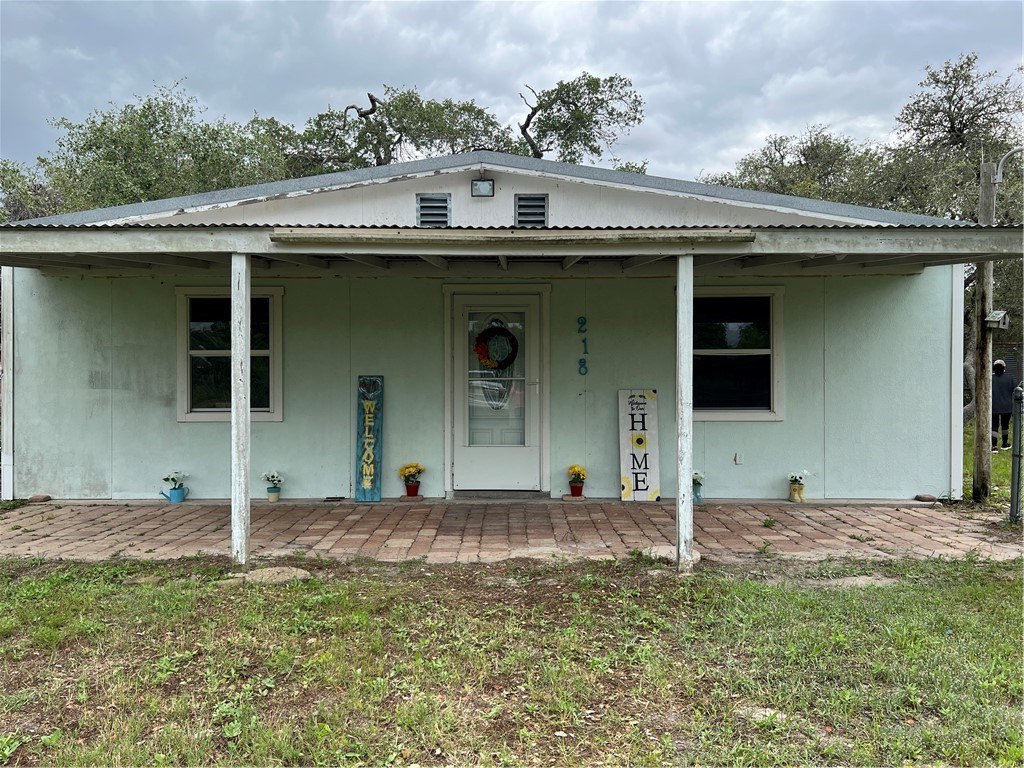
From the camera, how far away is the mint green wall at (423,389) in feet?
21.2

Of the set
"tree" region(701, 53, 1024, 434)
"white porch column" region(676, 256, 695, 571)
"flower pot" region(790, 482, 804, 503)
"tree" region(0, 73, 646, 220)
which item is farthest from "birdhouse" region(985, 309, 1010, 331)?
"tree" region(0, 73, 646, 220)

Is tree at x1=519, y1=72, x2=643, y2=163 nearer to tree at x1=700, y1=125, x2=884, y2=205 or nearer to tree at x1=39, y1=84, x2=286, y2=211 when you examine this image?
tree at x1=700, y1=125, x2=884, y2=205

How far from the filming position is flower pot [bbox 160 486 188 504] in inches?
254

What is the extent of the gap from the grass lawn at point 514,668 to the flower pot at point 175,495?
2.17m

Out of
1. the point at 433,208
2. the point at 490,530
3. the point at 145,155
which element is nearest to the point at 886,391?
the point at 490,530

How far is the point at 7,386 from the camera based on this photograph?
6.47 metres

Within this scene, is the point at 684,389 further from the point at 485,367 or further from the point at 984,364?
the point at 984,364

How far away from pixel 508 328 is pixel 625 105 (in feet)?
70.6

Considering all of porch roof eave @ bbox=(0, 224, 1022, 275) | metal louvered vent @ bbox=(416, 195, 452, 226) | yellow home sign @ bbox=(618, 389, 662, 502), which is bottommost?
yellow home sign @ bbox=(618, 389, 662, 502)

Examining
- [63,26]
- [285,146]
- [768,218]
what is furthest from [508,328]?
[285,146]

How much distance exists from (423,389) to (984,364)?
19.8 ft

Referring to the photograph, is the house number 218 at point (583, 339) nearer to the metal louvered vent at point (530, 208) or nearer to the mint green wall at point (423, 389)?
the mint green wall at point (423, 389)

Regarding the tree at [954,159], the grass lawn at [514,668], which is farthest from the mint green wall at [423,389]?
the tree at [954,159]

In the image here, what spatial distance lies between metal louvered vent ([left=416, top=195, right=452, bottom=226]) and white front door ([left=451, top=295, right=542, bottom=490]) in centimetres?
82
